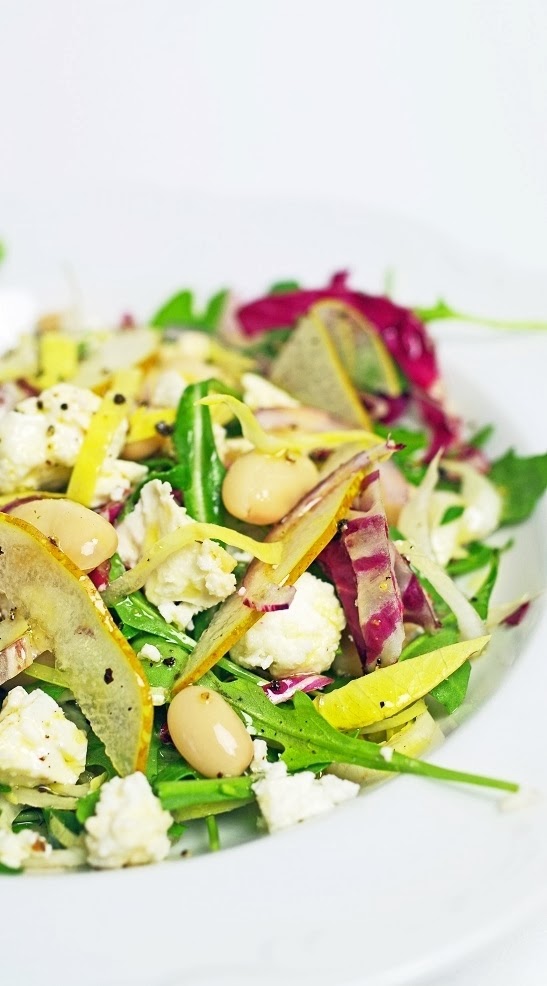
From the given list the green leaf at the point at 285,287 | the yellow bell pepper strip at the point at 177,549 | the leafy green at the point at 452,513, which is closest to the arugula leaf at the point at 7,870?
the yellow bell pepper strip at the point at 177,549

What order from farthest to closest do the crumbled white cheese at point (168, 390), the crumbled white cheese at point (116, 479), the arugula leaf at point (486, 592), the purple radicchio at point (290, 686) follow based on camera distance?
the crumbled white cheese at point (168, 390)
the arugula leaf at point (486, 592)
the crumbled white cheese at point (116, 479)
the purple radicchio at point (290, 686)

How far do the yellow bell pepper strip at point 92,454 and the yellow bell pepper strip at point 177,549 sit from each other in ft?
1.01

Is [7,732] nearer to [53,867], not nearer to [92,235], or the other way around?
[53,867]

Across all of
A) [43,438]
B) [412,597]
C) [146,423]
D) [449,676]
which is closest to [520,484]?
[412,597]

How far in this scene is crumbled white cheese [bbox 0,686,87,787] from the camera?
2.37m

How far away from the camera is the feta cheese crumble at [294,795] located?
2301mm

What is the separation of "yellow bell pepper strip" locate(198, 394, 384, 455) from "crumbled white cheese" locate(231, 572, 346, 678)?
16.8 inches

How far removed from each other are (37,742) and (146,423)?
1.10 meters

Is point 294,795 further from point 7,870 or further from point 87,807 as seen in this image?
point 7,870

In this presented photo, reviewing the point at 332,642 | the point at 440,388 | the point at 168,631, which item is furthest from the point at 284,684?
the point at 440,388

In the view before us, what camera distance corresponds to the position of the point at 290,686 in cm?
266

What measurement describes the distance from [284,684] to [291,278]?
268 centimetres

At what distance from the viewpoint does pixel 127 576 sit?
2672mm

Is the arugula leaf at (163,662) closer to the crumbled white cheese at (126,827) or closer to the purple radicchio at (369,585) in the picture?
the crumbled white cheese at (126,827)
